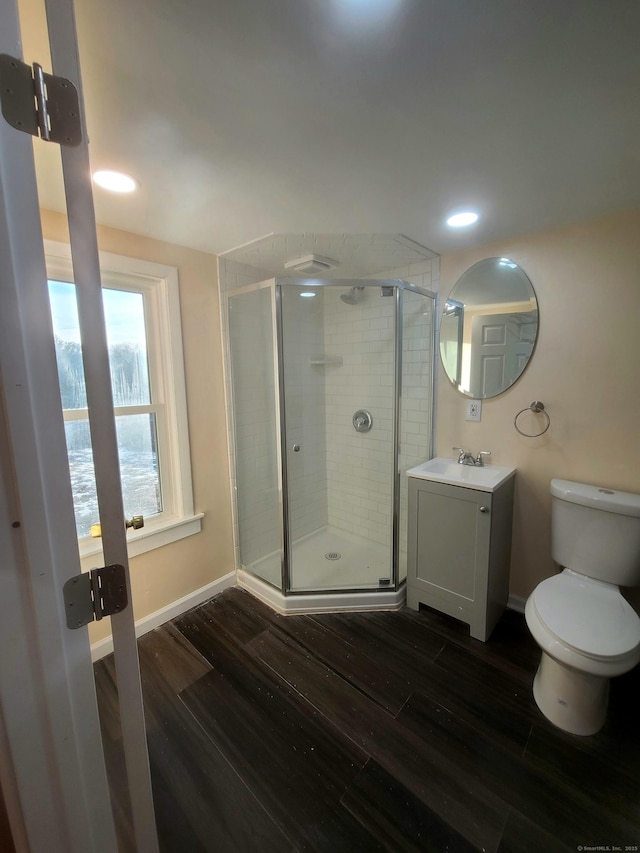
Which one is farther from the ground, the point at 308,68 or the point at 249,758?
the point at 308,68

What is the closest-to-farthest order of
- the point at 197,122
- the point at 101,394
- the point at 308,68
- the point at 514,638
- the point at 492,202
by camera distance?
1. the point at 101,394
2. the point at 308,68
3. the point at 197,122
4. the point at 492,202
5. the point at 514,638

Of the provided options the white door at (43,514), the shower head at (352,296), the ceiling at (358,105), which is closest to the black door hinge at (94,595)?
the white door at (43,514)

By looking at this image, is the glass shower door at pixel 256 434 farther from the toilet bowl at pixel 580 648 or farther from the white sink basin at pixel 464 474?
the toilet bowl at pixel 580 648

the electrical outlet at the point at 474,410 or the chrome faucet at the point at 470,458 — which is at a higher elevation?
the electrical outlet at the point at 474,410

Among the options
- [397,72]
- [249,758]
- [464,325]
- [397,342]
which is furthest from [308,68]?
[249,758]

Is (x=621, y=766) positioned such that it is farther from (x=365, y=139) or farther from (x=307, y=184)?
(x=307, y=184)

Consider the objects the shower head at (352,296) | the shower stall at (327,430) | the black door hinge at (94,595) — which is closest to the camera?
the black door hinge at (94,595)

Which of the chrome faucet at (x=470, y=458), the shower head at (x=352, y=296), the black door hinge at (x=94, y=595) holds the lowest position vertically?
the chrome faucet at (x=470, y=458)

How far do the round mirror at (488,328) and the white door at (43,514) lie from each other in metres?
2.08

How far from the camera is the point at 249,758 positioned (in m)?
1.35

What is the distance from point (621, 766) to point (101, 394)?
214 centimetres

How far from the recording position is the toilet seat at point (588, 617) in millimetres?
1308

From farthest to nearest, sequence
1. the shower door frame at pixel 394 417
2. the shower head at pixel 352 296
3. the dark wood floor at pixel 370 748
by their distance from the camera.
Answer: the shower head at pixel 352 296 < the shower door frame at pixel 394 417 < the dark wood floor at pixel 370 748

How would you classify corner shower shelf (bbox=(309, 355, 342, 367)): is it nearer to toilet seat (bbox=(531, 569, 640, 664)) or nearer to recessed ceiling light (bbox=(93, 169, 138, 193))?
recessed ceiling light (bbox=(93, 169, 138, 193))
